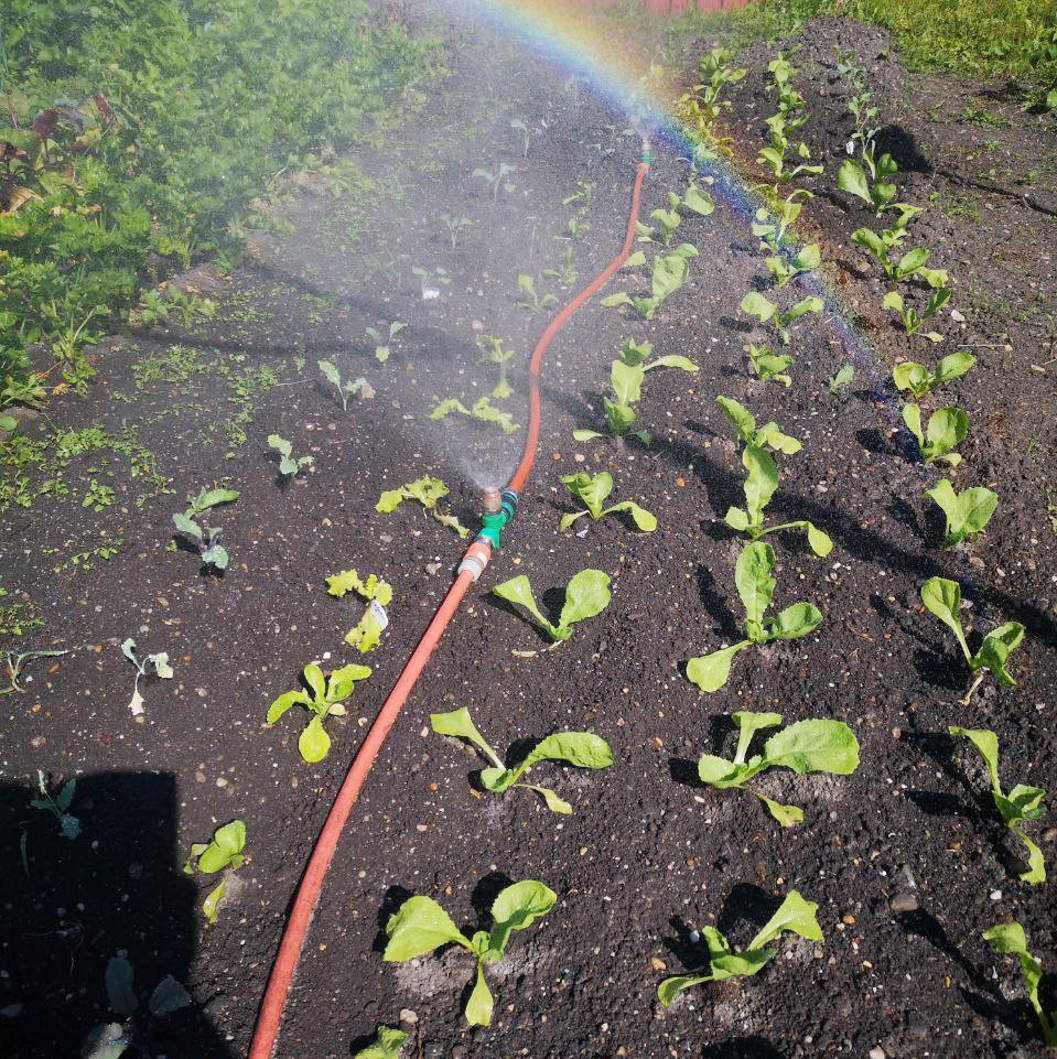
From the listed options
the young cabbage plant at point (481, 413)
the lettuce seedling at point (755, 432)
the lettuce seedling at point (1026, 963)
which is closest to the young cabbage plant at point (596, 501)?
the young cabbage plant at point (481, 413)

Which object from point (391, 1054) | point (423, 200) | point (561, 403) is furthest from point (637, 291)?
point (391, 1054)

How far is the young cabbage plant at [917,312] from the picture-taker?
365cm

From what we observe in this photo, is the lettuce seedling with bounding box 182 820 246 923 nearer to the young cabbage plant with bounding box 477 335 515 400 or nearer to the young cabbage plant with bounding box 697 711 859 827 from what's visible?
the young cabbage plant with bounding box 697 711 859 827

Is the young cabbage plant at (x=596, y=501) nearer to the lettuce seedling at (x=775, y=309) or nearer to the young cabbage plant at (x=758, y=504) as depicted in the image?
the young cabbage plant at (x=758, y=504)

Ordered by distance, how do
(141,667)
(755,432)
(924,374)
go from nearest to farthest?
1. (141,667)
2. (755,432)
3. (924,374)

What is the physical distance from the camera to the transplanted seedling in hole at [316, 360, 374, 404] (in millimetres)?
2906

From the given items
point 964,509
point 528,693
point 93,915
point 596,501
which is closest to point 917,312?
point 964,509

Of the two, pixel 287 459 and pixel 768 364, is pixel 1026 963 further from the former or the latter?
pixel 287 459

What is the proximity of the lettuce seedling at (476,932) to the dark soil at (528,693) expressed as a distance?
0.21ft

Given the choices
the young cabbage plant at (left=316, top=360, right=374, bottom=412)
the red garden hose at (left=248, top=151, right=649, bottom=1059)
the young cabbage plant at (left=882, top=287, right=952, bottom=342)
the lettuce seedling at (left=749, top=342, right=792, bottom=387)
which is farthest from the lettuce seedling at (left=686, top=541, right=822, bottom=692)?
the young cabbage plant at (left=882, top=287, right=952, bottom=342)

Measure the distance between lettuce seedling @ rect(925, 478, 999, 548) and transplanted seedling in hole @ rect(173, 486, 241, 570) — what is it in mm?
2594

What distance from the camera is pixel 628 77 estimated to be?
23.3 ft

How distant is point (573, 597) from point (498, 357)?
148cm

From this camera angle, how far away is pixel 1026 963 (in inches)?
66.4
